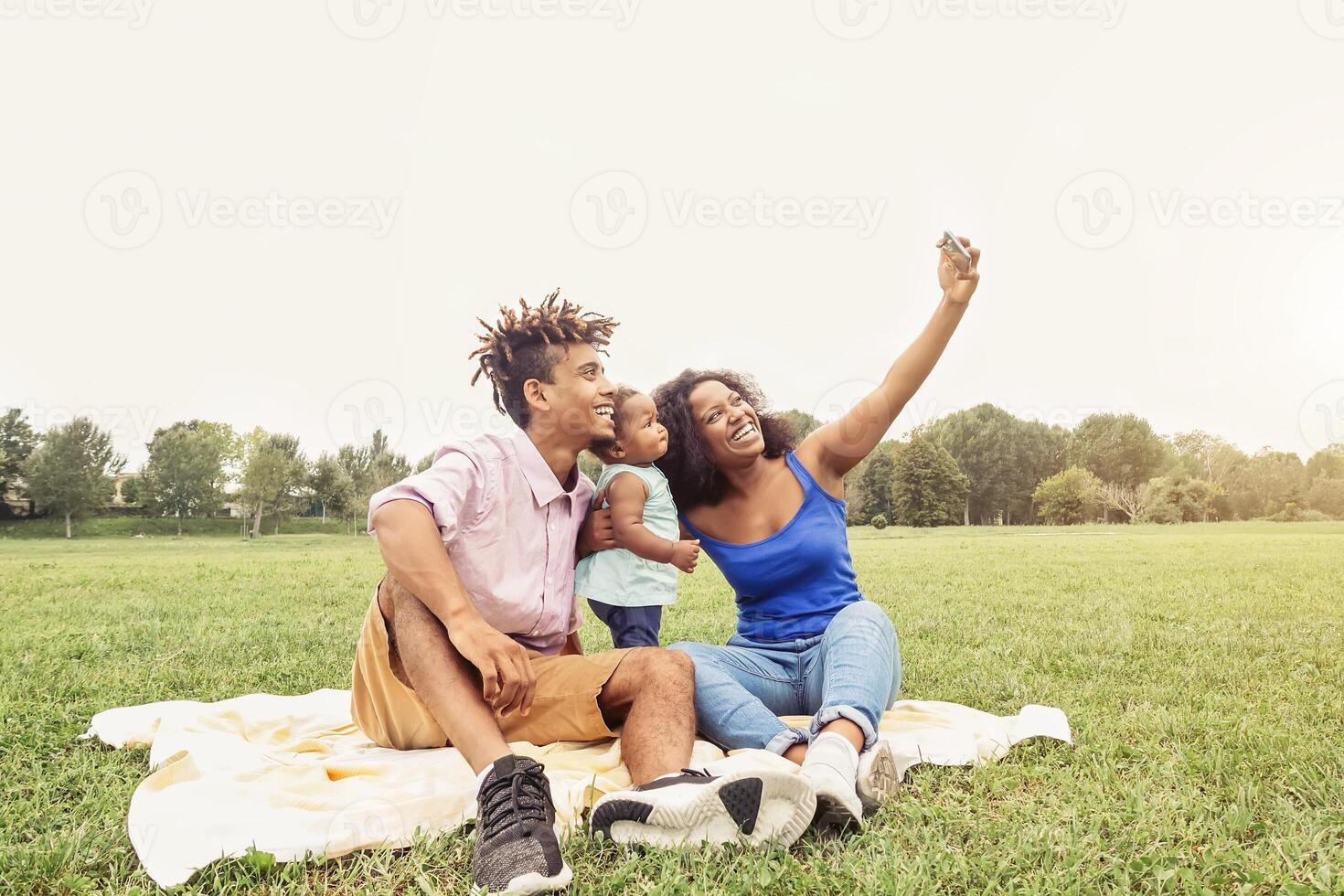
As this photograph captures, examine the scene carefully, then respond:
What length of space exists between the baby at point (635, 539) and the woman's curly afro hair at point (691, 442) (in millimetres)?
67

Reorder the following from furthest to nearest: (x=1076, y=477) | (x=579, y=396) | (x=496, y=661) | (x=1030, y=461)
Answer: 1. (x=1030, y=461)
2. (x=1076, y=477)
3. (x=579, y=396)
4. (x=496, y=661)

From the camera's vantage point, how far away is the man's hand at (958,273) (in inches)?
137

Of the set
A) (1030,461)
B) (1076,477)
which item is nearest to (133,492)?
(1030,461)

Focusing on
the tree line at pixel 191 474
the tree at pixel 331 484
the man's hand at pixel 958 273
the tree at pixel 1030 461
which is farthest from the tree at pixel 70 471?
the man's hand at pixel 958 273

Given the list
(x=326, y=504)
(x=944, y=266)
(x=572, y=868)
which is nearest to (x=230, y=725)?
(x=572, y=868)

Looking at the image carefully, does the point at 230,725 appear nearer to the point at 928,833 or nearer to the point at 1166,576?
the point at 928,833

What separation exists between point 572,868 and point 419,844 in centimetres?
45

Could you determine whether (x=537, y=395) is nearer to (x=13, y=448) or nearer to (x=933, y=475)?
(x=933, y=475)

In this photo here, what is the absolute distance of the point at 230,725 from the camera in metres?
3.61

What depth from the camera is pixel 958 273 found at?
3.51 m

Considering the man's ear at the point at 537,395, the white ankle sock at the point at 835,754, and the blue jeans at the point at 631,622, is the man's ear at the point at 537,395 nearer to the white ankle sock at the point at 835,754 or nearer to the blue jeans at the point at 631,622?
the blue jeans at the point at 631,622

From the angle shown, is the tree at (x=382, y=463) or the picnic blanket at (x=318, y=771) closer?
the picnic blanket at (x=318, y=771)

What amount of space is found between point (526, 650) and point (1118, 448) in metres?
45.7

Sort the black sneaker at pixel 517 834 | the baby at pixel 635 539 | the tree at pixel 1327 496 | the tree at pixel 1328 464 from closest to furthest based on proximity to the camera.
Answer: the black sneaker at pixel 517 834
the baby at pixel 635 539
the tree at pixel 1327 496
the tree at pixel 1328 464
